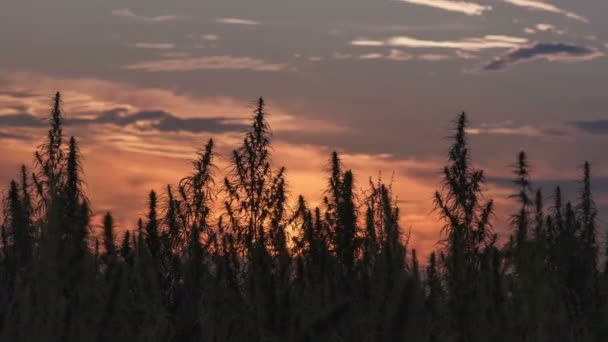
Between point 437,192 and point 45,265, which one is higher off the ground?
point 437,192

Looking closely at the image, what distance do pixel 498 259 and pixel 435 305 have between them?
4.58 feet

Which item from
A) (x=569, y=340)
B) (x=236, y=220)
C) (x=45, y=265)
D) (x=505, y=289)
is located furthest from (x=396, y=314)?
(x=236, y=220)

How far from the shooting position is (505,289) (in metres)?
4.20

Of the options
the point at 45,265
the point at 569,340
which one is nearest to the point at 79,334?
the point at 45,265

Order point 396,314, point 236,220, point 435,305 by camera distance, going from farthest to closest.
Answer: point 236,220 < point 435,305 < point 396,314

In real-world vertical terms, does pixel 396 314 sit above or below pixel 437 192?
below

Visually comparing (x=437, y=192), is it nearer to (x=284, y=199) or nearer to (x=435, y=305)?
(x=284, y=199)

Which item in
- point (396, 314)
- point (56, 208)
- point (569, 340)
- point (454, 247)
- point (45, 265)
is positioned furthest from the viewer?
point (569, 340)

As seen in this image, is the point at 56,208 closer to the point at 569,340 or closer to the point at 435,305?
the point at 435,305

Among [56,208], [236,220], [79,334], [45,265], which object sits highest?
[236,220]

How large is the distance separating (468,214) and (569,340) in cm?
1652

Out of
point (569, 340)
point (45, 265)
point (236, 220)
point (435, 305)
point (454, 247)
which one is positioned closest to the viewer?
point (45, 265)

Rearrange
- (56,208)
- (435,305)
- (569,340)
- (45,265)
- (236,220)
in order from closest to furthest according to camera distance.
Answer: (45,265)
(56,208)
(435,305)
(569,340)
(236,220)

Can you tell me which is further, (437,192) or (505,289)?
(437,192)
